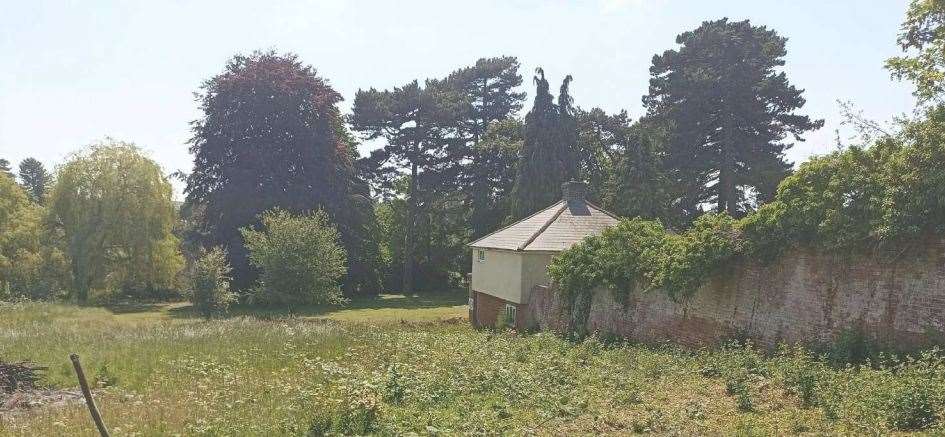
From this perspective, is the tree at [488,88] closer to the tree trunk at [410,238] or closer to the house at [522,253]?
the tree trunk at [410,238]

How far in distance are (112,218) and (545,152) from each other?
2843 cm

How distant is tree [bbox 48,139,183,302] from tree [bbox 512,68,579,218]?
A: 2390cm

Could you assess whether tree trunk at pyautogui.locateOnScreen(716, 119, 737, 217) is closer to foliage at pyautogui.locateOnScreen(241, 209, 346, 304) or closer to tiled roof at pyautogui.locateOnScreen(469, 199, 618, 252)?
tiled roof at pyautogui.locateOnScreen(469, 199, 618, 252)

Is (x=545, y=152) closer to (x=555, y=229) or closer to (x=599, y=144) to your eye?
(x=599, y=144)

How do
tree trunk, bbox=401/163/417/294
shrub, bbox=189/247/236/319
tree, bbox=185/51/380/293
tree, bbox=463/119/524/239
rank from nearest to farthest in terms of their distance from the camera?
shrub, bbox=189/247/236/319 → tree, bbox=185/51/380/293 → tree, bbox=463/119/524/239 → tree trunk, bbox=401/163/417/294

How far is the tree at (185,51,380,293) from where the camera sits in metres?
40.5

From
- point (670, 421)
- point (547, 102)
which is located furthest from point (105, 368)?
point (547, 102)

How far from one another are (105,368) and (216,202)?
28.4m

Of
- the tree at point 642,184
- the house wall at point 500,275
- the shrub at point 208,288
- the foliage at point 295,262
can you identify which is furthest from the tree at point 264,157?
the tree at point 642,184

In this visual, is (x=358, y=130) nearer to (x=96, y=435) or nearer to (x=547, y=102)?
(x=547, y=102)

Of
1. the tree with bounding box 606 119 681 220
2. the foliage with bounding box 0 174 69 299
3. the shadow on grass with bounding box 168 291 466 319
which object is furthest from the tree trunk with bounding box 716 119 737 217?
the foliage with bounding box 0 174 69 299

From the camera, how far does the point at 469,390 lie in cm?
1115

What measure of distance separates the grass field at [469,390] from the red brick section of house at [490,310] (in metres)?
6.08

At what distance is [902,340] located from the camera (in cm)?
1091
